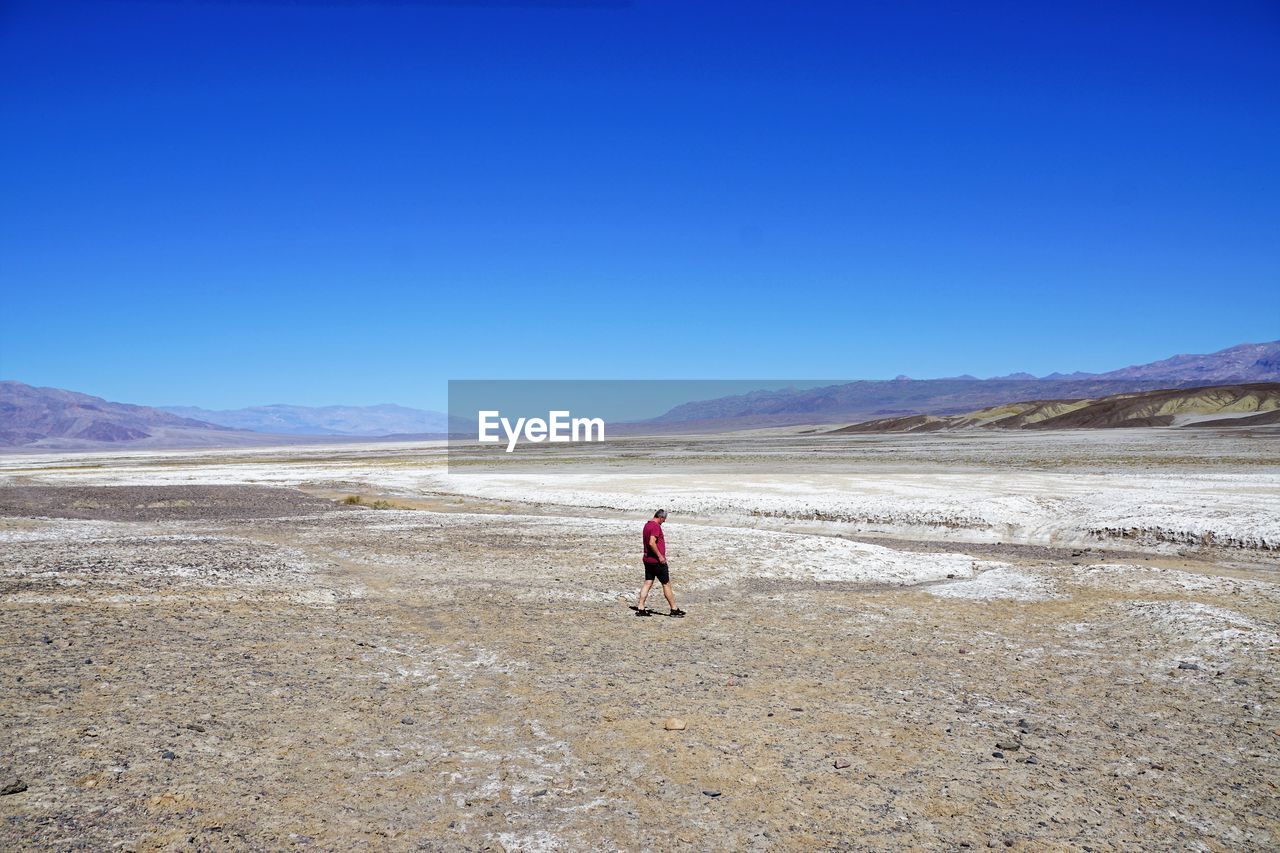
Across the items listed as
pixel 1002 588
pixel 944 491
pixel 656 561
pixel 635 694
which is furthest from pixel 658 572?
pixel 944 491

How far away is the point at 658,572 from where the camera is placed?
14.4 metres

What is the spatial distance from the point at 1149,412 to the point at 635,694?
144878mm

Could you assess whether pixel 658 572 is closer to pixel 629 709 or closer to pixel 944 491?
pixel 629 709

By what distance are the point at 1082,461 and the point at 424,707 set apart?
5268cm

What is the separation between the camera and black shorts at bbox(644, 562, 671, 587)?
1434 cm

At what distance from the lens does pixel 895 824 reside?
6852 millimetres

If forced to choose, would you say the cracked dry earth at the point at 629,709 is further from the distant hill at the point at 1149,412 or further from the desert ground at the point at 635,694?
the distant hill at the point at 1149,412

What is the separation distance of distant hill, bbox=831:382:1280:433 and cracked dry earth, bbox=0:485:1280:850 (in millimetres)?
114047

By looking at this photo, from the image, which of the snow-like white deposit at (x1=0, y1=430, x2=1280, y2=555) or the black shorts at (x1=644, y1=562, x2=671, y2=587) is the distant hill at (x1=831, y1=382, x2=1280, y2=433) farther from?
the black shorts at (x1=644, y1=562, x2=671, y2=587)

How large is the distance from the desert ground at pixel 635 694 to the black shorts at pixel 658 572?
0.69 meters

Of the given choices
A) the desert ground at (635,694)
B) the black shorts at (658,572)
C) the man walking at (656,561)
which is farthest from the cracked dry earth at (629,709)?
the black shorts at (658,572)

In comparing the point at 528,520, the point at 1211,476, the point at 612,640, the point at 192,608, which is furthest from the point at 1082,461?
the point at 192,608

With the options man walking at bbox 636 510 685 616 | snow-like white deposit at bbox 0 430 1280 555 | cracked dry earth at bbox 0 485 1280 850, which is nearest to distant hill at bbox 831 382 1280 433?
snow-like white deposit at bbox 0 430 1280 555

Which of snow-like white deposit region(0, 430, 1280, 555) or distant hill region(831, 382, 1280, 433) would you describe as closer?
snow-like white deposit region(0, 430, 1280, 555)
